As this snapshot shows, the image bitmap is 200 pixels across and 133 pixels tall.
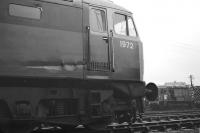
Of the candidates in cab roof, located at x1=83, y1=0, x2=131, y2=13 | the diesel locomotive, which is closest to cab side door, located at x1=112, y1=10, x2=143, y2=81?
the diesel locomotive

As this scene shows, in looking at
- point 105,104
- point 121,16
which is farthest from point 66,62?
point 121,16

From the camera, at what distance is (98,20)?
7926 millimetres

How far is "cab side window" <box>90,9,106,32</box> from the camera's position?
776 cm

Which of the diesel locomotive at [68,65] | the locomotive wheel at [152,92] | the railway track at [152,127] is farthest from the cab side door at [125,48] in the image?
the railway track at [152,127]

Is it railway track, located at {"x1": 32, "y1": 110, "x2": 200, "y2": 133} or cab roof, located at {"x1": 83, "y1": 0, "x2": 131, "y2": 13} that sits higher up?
cab roof, located at {"x1": 83, "y1": 0, "x2": 131, "y2": 13}

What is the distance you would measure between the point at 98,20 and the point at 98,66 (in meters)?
1.18

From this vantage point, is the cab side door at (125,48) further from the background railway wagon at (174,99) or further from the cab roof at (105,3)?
the background railway wagon at (174,99)

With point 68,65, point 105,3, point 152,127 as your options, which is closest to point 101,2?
point 105,3

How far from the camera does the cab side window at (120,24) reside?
8359 mm

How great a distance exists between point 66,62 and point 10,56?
4.37 feet

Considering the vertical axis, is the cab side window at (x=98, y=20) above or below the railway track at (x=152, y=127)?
above

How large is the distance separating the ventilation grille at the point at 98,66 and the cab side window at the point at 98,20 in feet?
2.78

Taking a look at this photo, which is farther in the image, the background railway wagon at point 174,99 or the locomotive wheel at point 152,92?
the background railway wagon at point 174,99

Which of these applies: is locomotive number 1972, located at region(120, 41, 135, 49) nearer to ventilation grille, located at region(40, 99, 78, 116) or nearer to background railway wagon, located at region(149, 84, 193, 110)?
ventilation grille, located at region(40, 99, 78, 116)
